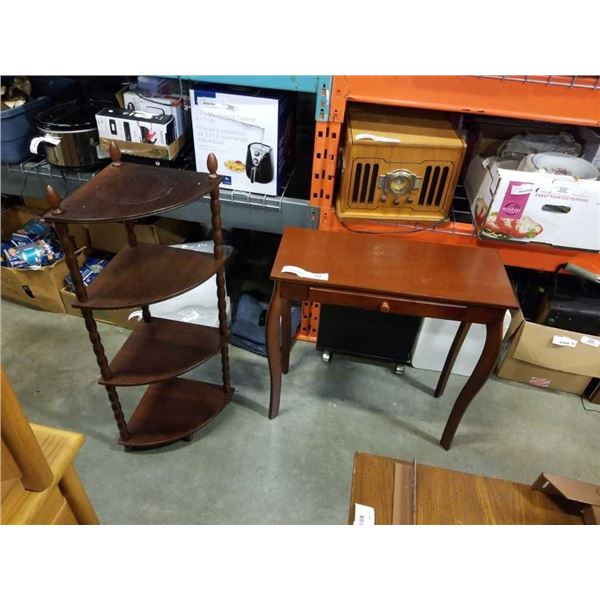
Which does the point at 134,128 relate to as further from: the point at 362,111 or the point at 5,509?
the point at 5,509

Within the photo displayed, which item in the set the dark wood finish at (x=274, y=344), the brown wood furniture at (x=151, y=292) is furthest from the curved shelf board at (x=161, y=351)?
the dark wood finish at (x=274, y=344)

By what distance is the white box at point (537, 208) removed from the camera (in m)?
1.38

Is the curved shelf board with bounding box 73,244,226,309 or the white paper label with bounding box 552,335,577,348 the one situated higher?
the curved shelf board with bounding box 73,244,226,309

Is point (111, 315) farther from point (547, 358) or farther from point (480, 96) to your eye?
point (547, 358)

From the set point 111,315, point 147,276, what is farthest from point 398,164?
point 111,315

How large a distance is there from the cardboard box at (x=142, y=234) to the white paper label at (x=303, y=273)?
0.88 metres

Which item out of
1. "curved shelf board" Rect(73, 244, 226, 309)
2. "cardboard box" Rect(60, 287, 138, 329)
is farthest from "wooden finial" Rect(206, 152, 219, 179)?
"cardboard box" Rect(60, 287, 138, 329)

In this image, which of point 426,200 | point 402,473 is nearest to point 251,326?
point 426,200

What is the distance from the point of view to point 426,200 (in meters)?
1.56

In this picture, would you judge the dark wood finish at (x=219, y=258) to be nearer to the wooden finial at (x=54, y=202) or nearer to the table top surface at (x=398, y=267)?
the table top surface at (x=398, y=267)

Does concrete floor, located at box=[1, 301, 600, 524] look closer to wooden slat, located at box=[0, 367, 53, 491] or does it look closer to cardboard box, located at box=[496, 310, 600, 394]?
cardboard box, located at box=[496, 310, 600, 394]

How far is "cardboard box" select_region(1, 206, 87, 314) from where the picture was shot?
6.30ft

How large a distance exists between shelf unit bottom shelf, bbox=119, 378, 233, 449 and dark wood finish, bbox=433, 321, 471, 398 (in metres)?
0.80

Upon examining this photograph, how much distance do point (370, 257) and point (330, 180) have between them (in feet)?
1.12
